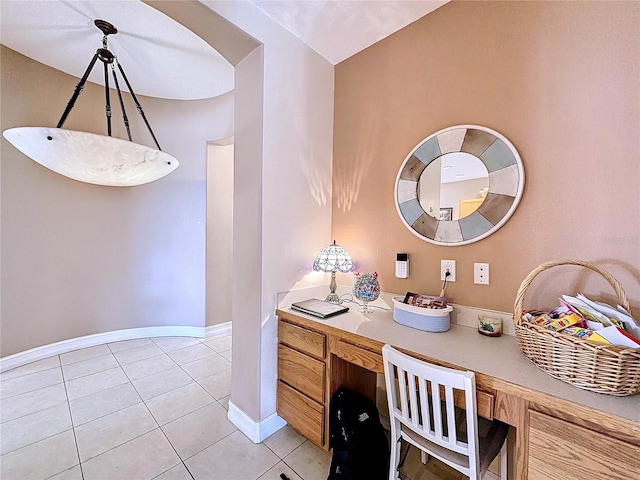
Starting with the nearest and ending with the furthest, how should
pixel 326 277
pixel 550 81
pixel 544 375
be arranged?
pixel 544 375
pixel 550 81
pixel 326 277

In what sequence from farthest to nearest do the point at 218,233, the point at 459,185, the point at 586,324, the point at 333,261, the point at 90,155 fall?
the point at 218,233, the point at 90,155, the point at 333,261, the point at 459,185, the point at 586,324

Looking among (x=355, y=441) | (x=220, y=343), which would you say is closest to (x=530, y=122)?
(x=355, y=441)

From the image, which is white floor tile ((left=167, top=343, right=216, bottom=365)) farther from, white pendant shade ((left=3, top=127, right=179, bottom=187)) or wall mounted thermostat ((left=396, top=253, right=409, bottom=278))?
wall mounted thermostat ((left=396, top=253, right=409, bottom=278))

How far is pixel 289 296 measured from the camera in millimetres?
1866

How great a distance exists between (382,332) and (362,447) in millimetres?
588

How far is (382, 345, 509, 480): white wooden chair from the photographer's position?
0.95 metres

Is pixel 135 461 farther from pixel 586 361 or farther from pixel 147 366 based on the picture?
pixel 586 361

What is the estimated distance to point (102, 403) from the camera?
203 cm

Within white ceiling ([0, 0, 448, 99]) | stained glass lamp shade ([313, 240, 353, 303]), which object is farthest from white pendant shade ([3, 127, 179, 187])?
stained glass lamp shade ([313, 240, 353, 303])

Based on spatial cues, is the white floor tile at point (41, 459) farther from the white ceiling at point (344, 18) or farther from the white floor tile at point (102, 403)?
the white ceiling at point (344, 18)

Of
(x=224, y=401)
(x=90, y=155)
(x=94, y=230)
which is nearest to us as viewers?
(x=90, y=155)

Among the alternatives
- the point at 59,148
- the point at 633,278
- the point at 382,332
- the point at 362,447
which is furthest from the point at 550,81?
the point at 59,148

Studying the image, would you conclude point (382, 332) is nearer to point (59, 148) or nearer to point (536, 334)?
point (536, 334)

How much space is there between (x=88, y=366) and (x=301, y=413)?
93.2 inches
